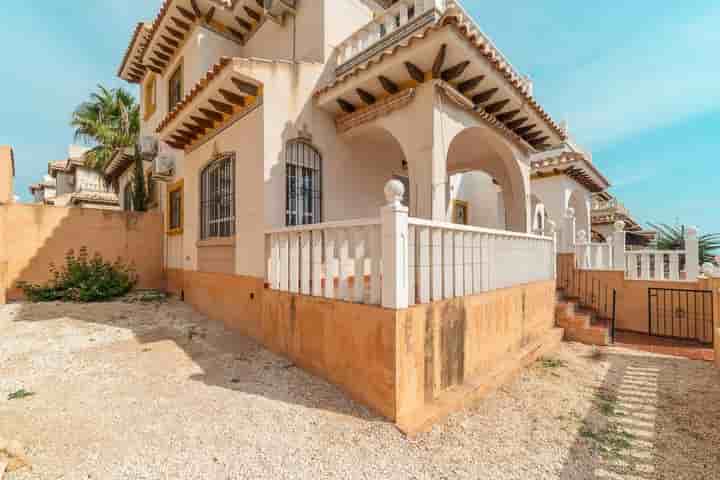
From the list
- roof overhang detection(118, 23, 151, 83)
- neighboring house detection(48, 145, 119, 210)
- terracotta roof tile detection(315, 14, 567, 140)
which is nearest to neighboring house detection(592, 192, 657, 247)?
terracotta roof tile detection(315, 14, 567, 140)

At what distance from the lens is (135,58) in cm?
1129

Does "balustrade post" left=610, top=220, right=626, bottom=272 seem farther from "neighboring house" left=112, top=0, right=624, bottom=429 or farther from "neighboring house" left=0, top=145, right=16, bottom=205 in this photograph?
"neighboring house" left=0, top=145, right=16, bottom=205

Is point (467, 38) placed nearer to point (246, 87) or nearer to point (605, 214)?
point (246, 87)

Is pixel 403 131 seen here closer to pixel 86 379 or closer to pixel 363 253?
pixel 363 253

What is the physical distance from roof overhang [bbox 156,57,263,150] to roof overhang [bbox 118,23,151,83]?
540cm

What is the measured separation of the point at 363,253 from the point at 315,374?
1.67m

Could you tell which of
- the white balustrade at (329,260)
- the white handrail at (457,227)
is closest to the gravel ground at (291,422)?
the white balustrade at (329,260)

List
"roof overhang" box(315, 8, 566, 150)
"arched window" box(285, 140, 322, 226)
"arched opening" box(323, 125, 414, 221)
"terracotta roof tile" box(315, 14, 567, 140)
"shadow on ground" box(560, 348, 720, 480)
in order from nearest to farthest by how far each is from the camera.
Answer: "shadow on ground" box(560, 348, 720, 480), "terracotta roof tile" box(315, 14, 567, 140), "roof overhang" box(315, 8, 566, 150), "arched window" box(285, 140, 322, 226), "arched opening" box(323, 125, 414, 221)

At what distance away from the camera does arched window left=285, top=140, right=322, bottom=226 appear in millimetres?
5676

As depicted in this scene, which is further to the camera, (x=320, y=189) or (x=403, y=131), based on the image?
(x=320, y=189)

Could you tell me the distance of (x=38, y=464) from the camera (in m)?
2.28

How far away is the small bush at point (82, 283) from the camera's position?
25.3 ft

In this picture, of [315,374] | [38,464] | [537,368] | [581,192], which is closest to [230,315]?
[315,374]

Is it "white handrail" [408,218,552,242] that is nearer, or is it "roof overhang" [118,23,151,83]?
"white handrail" [408,218,552,242]
